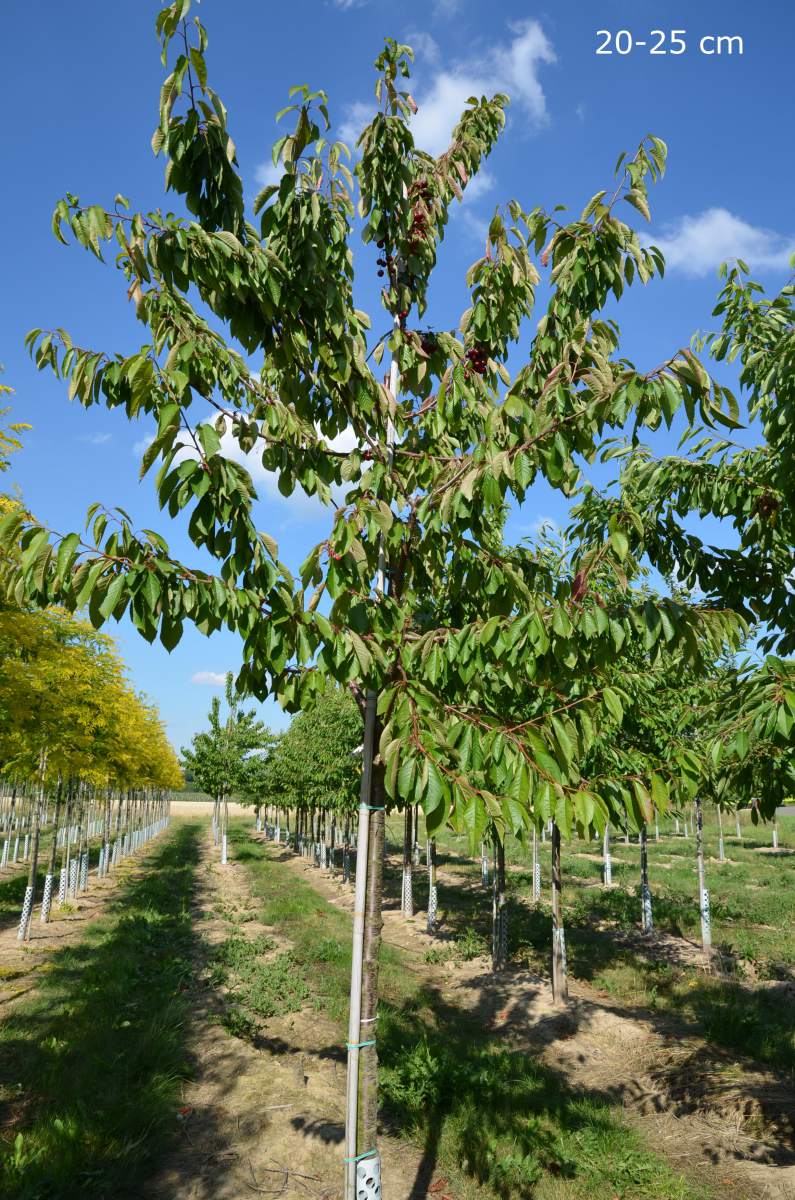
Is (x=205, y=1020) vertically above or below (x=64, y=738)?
below

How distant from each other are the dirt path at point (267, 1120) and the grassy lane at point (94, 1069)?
263 millimetres

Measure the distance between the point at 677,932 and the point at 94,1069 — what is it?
43.6 feet

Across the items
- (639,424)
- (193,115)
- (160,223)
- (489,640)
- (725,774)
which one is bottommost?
(725,774)

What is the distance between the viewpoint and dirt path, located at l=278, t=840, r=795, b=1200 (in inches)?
238

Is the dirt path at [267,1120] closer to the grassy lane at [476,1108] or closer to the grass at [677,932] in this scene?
the grassy lane at [476,1108]

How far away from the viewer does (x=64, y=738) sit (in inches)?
526

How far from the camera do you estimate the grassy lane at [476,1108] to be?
5395mm

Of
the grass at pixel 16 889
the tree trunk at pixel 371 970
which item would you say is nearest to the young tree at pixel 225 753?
the grass at pixel 16 889

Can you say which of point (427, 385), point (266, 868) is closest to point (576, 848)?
point (266, 868)

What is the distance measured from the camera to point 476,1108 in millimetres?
6414

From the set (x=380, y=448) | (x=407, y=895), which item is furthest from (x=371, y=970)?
(x=407, y=895)

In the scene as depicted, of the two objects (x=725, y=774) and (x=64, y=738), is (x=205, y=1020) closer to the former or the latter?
(x=64, y=738)

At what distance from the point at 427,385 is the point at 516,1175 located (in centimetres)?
611

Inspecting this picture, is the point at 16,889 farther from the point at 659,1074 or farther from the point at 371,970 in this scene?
the point at 371,970
